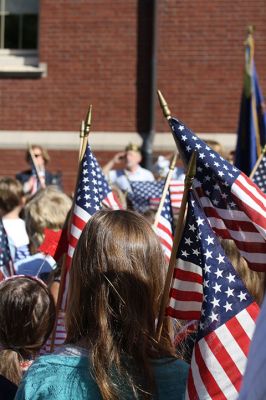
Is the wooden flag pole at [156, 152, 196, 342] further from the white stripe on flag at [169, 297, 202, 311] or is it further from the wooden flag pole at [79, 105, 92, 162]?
the wooden flag pole at [79, 105, 92, 162]

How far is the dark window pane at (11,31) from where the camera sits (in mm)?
13820

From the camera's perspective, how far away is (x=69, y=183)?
12984 millimetres

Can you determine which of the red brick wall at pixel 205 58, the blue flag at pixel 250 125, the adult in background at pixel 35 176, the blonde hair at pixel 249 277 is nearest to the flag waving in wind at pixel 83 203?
the blonde hair at pixel 249 277

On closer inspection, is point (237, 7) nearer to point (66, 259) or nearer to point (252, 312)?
point (66, 259)

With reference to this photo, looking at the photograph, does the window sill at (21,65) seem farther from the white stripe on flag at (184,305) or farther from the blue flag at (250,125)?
the white stripe on flag at (184,305)

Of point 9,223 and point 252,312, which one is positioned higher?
point 252,312

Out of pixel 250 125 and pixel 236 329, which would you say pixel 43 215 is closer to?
pixel 236 329

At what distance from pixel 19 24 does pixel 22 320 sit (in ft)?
36.2

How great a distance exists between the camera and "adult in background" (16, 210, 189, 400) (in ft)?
7.60

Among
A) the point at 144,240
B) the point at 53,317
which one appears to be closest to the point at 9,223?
the point at 53,317

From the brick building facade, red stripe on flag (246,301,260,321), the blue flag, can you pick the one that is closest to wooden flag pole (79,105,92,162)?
red stripe on flag (246,301,260,321)

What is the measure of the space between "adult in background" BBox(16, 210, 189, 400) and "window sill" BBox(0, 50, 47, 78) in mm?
10840

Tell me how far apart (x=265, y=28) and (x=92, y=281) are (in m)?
10.6

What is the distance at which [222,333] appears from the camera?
8.23 ft
